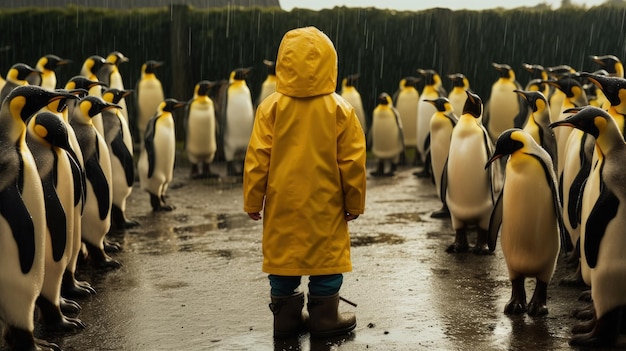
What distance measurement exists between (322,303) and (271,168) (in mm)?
800

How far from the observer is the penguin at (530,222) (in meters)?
5.33

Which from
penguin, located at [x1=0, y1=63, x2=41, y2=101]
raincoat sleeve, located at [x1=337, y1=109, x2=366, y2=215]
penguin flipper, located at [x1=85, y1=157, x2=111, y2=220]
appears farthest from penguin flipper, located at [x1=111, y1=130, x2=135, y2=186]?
raincoat sleeve, located at [x1=337, y1=109, x2=366, y2=215]

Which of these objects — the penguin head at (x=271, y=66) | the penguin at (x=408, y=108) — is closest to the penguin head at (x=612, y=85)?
the penguin head at (x=271, y=66)

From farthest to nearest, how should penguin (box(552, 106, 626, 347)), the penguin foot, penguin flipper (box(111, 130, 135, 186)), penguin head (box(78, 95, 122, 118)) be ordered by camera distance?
penguin flipper (box(111, 130, 135, 186)), penguin head (box(78, 95, 122, 118)), the penguin foot, penguin (box(552, 106, 626, 347))

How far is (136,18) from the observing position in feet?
51.4

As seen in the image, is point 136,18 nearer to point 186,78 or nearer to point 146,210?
point 186,78

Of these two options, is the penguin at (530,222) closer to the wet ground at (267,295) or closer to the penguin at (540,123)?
the wet ground at (267,295)

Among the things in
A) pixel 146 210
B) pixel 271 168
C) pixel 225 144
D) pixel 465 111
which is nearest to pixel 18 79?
pixel 146 210

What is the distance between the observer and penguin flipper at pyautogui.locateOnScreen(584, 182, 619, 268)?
457cm

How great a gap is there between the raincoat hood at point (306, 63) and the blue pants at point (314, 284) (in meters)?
1.01

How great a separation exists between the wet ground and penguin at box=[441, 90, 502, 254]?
26 centimetres

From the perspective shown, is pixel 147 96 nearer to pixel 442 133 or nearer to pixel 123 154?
pixel 123 154

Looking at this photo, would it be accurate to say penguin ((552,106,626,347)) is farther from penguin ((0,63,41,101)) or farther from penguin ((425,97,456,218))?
penguin ((0,63,41,101))

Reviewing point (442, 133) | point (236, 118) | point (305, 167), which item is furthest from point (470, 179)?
point (236, 118)
